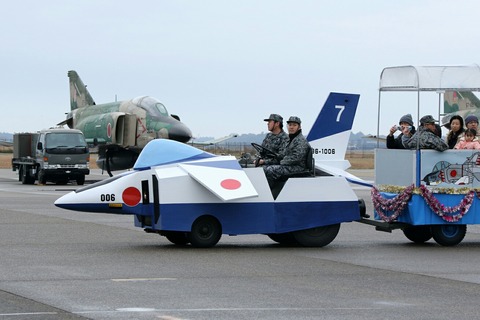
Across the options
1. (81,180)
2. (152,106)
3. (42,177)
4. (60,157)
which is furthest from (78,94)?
(60,157)

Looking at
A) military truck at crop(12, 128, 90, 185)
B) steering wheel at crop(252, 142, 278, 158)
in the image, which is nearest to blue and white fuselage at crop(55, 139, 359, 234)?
steering wheel at crop(252, 142, 278, 158)

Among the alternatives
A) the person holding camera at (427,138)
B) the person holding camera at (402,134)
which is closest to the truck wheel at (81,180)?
the person holding camera at (402,134)

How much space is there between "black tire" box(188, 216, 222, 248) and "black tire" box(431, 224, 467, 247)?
11.0ft

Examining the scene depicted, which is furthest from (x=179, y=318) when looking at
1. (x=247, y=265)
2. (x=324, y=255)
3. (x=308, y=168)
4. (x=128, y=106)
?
(x=128, y=106)

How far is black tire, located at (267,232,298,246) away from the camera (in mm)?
17103

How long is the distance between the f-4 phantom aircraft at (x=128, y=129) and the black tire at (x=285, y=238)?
31.2 m

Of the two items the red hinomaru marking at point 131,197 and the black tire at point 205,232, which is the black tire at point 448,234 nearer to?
the black tire at point 205,232

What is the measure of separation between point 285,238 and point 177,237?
1.67 metres

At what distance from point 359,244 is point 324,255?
2125mm

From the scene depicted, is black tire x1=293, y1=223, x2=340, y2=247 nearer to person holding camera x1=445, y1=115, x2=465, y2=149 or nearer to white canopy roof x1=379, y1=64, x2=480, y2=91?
person holding camera x1=445, y1=115, x2=465, y2=149

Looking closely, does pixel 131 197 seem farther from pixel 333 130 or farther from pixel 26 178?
pixel 26 178

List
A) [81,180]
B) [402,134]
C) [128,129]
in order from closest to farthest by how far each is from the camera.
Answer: [402,134] < [81,180] < [128,129]

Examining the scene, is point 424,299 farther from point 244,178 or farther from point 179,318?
point 244,178

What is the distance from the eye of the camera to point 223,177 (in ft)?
53.8
